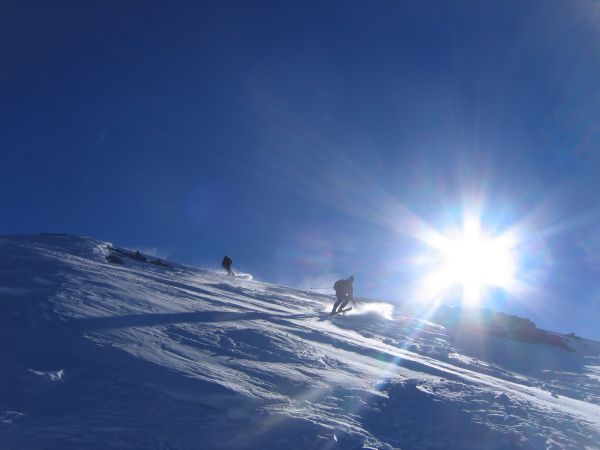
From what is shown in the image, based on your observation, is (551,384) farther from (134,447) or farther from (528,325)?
(528,325)

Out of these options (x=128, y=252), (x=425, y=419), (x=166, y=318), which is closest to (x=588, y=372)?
(x=425, y=419)

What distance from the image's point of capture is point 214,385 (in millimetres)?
7371

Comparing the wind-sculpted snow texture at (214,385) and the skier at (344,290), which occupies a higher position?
the skier at (344,290)

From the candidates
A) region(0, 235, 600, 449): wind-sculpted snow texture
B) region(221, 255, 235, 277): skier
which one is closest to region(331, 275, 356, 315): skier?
region(0, 235, 600, 449): wind-sculpted snow texture

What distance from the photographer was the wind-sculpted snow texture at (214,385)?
230 inches

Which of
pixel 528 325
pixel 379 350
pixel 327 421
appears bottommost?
pixel 327 421

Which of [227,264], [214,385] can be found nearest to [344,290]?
[227,264]

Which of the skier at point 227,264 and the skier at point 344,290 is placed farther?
the skier at point 227,264

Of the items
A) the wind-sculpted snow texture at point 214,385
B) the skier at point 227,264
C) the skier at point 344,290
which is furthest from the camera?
the skier at point 227,264

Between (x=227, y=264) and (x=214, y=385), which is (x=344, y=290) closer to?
(x=227, y=264)

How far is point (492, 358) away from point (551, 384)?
3192 mm

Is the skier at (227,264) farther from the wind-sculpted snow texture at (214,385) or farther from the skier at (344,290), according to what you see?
the wind-sculpted snow texture at (214,385)

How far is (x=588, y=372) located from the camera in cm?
1953

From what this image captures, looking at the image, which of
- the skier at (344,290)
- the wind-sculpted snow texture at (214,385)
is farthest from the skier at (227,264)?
the wind-sculpted snow texture at (214,385)
